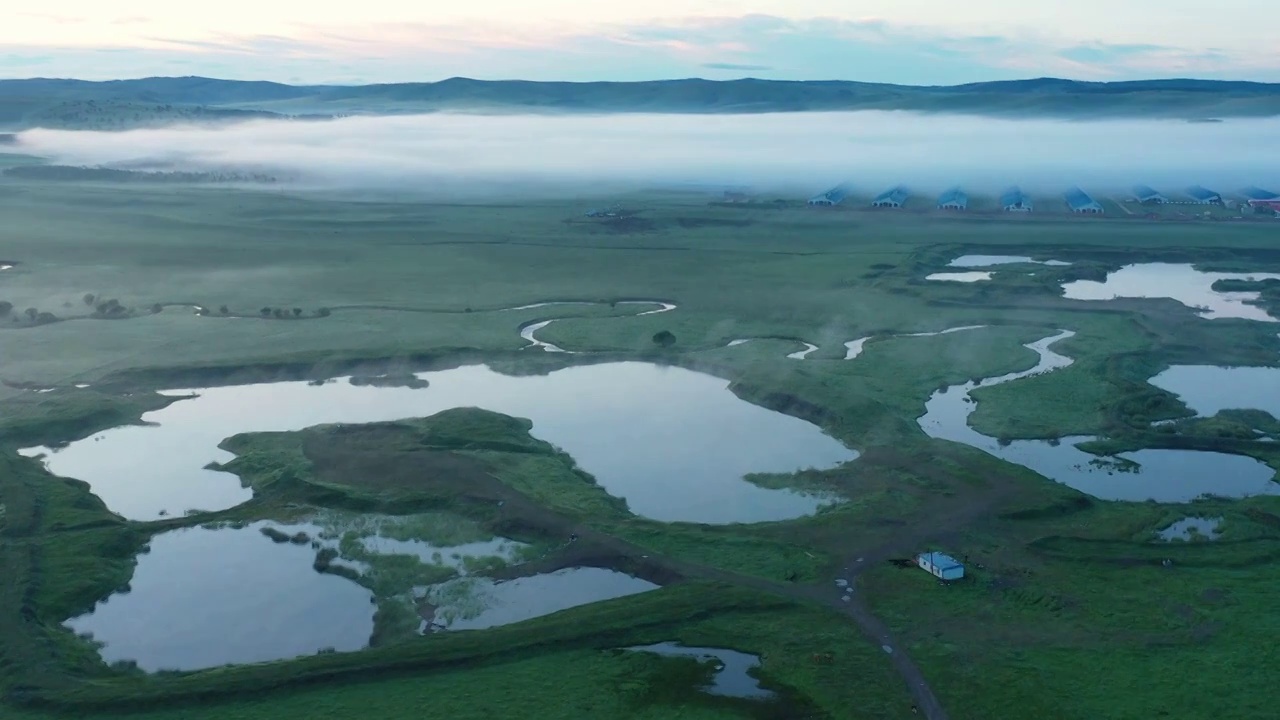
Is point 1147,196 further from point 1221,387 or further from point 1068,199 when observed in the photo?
point 1221,387

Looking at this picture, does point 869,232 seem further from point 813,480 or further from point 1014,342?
point 813,480

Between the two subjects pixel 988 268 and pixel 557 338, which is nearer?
pixel 557 338

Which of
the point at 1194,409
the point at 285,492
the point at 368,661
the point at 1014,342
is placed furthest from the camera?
the point at 1014,342

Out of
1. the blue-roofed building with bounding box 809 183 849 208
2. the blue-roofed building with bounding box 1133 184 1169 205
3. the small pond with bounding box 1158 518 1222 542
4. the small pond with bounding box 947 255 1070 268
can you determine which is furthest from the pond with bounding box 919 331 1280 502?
the blue-roofed building with bounding box 1133 184 1169 205

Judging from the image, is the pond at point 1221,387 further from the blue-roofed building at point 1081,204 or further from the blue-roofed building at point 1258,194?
the blue-roofed building at point 1258,194

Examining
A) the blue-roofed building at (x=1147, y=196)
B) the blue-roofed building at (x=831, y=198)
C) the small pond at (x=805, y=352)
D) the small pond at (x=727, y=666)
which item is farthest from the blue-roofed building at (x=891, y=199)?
the small pond at (x=727, y=666)

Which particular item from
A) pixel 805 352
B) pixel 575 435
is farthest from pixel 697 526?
pixel 805 352

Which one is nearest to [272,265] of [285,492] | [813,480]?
[285,492]
